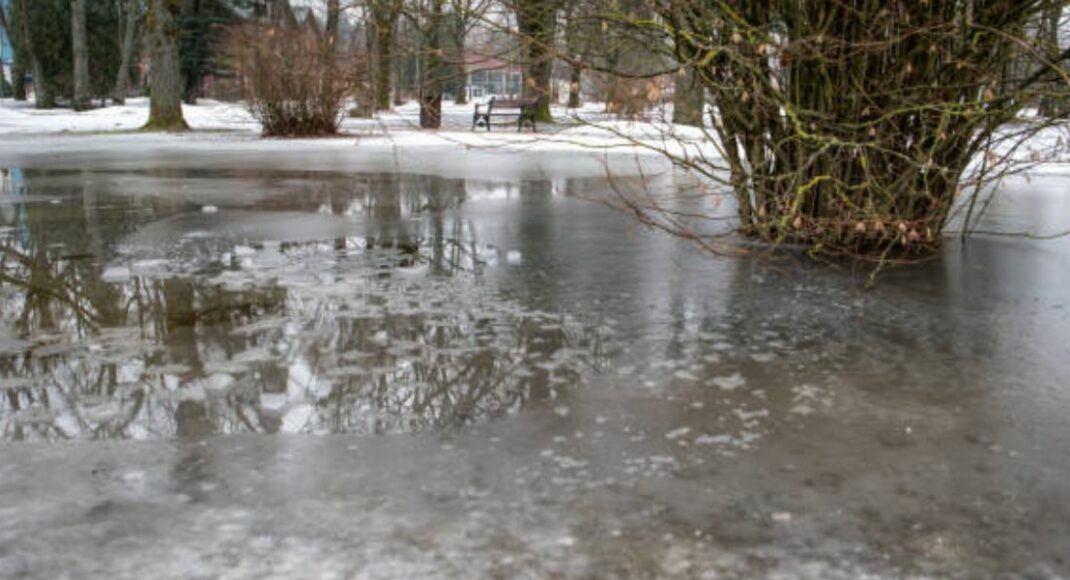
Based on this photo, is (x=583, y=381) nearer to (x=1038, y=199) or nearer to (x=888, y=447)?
(x=888, y=447)

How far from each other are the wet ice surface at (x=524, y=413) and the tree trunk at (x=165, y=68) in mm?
17099

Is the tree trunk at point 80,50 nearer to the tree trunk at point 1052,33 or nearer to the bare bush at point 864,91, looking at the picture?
the bare bush at point 864,91

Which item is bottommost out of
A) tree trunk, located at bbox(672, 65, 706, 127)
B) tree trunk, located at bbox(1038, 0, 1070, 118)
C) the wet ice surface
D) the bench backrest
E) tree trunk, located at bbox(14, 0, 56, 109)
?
the wet ice surface

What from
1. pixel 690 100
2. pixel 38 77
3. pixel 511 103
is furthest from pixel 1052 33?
pixel 38 77

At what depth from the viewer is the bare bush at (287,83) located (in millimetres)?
20703

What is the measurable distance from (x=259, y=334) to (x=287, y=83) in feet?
56.5

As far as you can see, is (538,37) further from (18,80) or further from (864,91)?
(18,80)

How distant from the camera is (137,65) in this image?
55.8 m

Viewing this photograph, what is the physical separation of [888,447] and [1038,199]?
940 cm

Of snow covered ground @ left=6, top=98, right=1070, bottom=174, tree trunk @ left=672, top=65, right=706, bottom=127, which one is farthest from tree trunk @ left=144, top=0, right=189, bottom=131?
tree trunk @ left=672, top=65, right=706, bottom=127

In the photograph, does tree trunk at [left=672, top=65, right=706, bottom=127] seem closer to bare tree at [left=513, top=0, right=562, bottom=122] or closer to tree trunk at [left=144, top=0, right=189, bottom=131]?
bare tree at [left=513, top=0, right=562, bottom=122]

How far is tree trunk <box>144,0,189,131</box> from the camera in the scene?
23.2 m

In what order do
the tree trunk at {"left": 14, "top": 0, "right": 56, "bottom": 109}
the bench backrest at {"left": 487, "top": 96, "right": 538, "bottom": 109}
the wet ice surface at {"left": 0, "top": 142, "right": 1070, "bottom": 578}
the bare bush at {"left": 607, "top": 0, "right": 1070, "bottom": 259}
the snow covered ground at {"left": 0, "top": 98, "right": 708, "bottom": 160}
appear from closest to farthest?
1. the wet ice surface at {"left": 0, "top": 142, "right": 1070, "bottom": 578}
2. the bare bush at {"left": 607, "top": 0, "right": 1070, "bottom": 259}
3. the snow covered ground at {"left": 0, "top": 98, "right": 708, "bottom": 160}
4. the bench backrest at {"left": 487, "top": 96, "right": 538, "bottom": 109}
5. the tree trunk at {"left": 14, "top": 0, "right": 56, "bottom": 109}

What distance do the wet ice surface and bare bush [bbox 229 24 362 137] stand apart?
13579 millimetres
